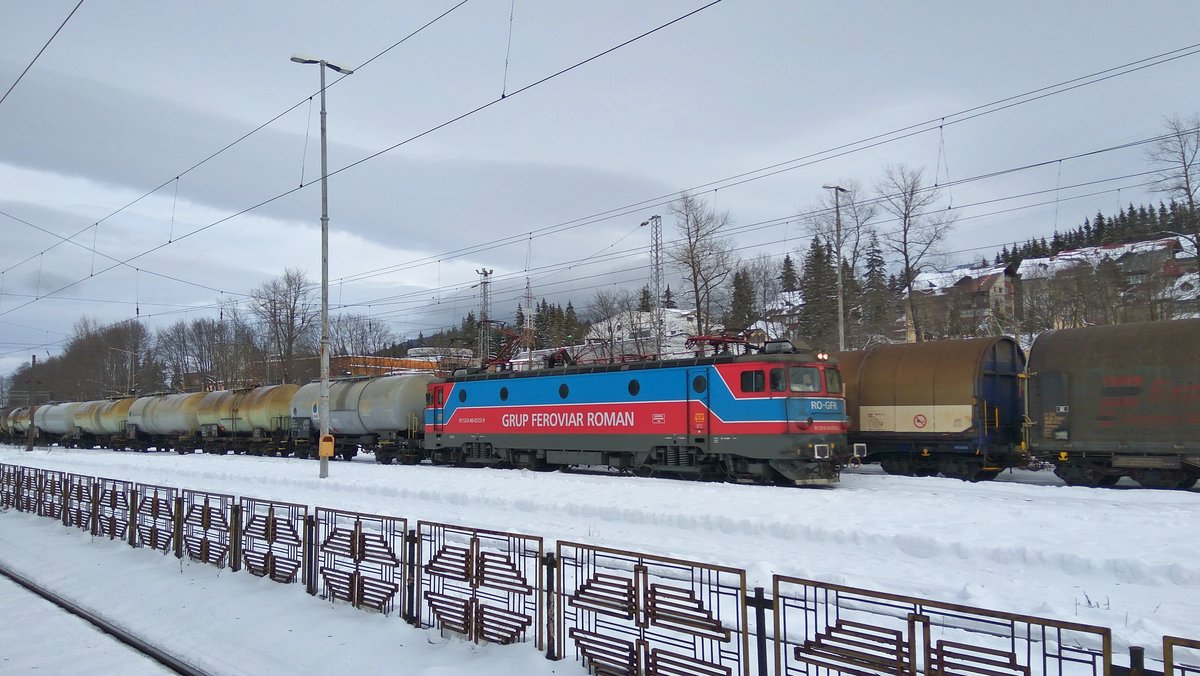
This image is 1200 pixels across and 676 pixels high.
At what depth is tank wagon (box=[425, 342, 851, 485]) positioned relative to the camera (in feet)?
66.3

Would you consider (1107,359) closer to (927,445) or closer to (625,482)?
(927,445)

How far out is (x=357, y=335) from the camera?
91.8 meters

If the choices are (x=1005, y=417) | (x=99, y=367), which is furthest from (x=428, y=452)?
(x=99, y=367)

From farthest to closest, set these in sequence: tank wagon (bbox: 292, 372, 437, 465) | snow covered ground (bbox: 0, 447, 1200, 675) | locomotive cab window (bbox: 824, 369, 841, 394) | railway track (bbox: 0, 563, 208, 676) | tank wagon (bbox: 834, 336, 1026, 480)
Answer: tank wagon (bbox: 292, 372, 437, 465)
tank wagon (bbox: 834, 336, 1026, 480)
locomotive cab window (bbox: 824, 369, 841, 394)
snow covered ground (bbox: 0, 447, 1200, 675)
railway track (bbox: 0, 563, 208, 676)

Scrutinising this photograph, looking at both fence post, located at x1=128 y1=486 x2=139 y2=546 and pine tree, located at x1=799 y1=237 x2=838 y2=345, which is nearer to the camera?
fence post, located at x1=128 y1=486 x2=139 y2=546

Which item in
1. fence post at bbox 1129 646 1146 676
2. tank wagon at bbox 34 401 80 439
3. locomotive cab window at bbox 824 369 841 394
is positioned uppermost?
locomotive cab window at bbox 824 369 841 394

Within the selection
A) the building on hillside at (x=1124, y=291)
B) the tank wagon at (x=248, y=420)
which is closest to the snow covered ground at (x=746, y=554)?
the tank wagon at (x=248, y=420)

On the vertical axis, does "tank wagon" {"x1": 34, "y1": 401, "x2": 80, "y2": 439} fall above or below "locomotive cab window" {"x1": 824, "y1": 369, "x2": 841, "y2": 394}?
below

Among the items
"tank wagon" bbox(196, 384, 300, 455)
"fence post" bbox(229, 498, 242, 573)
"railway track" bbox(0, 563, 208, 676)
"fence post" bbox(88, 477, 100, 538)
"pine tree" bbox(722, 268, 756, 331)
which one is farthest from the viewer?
"pine tree" bbox(722, 268, 756, 331)

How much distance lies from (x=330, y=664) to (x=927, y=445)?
1909 centimetres

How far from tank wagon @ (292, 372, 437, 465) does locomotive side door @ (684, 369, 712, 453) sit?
1354cm

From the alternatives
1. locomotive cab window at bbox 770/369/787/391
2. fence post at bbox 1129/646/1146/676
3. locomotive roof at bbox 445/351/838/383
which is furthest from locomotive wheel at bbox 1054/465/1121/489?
fence post at bbox 1129/646/1146/676

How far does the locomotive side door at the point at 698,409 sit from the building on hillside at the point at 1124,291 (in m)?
30.7

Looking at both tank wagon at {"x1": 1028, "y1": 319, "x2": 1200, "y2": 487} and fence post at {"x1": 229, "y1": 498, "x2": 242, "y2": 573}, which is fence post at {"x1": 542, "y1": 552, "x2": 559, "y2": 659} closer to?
fence post at {"x1": 229, "y1": 498, "x2": 242, "y2": 573}
